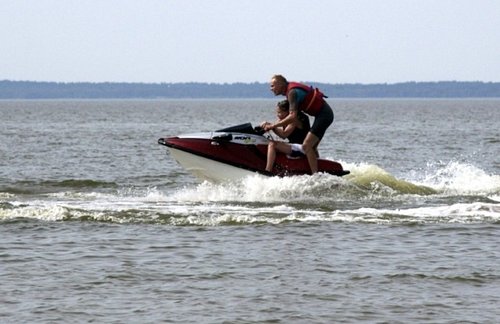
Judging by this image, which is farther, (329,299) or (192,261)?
(192,261)

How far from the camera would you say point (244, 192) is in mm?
18125

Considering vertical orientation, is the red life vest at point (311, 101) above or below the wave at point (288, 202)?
above

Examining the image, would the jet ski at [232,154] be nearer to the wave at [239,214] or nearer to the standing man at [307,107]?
the standing man at [307,107]

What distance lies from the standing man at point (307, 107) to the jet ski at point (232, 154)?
212mm

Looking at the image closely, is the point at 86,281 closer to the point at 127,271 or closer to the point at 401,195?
the point at 127,271

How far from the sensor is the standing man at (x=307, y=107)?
1764 cm

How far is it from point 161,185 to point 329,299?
12.3 metres

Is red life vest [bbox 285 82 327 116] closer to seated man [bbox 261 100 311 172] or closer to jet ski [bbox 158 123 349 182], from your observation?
seated man [bbox 261 100 311 172]

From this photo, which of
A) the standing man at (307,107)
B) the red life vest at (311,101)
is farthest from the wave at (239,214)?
→ the red life vest at (311,101)

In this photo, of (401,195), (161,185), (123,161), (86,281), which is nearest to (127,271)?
(86,281)

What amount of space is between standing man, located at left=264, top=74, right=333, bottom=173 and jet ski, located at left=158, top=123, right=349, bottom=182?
8.3 inches

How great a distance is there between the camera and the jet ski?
59.0 feet

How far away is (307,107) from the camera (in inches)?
704

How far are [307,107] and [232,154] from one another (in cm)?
138
